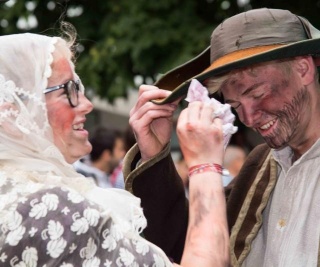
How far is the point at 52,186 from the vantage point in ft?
8.75

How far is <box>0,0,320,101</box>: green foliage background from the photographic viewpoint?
8.03m

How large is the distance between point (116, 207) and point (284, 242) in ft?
2.53

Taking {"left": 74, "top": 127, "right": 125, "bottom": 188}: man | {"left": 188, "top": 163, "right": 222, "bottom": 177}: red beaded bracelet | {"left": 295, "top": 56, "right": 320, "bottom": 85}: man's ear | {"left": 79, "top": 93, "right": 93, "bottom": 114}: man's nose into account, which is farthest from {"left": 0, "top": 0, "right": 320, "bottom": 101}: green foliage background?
{"left": 188, "top": 163, "right": 222, "bottom": 177}: red beaded bracelet

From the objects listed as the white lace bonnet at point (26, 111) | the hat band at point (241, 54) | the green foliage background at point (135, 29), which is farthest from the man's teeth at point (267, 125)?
the green foliage background at point (135, 29)

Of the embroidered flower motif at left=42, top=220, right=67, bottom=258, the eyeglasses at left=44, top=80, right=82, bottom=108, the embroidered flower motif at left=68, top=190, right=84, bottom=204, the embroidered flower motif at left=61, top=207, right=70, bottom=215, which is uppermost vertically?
the eyeglasses at left=44, top=80, right=82, bottom=108

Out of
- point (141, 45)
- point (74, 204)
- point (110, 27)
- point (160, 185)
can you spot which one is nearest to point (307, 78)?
point (160, 185)

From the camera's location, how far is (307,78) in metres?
3.46

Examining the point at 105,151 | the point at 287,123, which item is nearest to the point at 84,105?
the point at 287,123

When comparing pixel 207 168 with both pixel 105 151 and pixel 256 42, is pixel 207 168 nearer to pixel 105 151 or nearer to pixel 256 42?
pixel 256 42

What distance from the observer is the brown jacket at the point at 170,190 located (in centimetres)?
357

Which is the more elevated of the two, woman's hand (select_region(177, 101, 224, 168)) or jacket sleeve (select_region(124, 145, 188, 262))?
woman's hand (select_region(177, 101, 224, 168))

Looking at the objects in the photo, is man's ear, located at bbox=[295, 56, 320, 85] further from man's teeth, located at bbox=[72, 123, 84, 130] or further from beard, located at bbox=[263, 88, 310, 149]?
man's teeth, located at bbox=[72, 123, 84, 130]

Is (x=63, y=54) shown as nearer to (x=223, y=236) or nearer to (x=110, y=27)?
(x=223, y=236)

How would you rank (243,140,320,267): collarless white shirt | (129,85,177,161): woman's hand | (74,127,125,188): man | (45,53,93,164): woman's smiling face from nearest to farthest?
(45,53,93,164): woman's smiling face → (243,140,320,267): collarless white shirt → (129,85,177,161): woman's hand → (74,127,125,188): man
